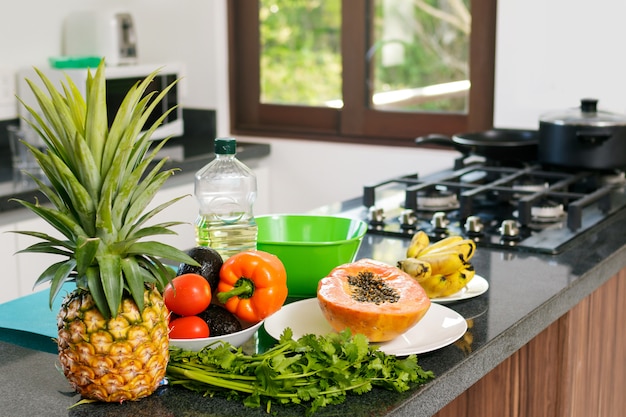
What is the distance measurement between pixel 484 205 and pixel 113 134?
1333 millimetres

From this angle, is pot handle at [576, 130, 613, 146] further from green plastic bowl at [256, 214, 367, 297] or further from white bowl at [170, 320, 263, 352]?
white bowl at [170, 320, 263, 352]

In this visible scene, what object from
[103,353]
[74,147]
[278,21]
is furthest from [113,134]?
[278,21]

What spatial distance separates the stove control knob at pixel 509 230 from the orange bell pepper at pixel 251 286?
2.45 ft

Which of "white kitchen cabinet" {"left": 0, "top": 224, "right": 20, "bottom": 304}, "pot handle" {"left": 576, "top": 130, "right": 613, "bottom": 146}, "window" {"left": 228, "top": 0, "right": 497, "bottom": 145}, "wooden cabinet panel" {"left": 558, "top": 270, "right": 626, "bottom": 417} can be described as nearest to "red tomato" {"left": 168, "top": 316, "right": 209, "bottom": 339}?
"wooden cabinet panel" {"left": 558, "top": 270, "right": 626, "bottom": 417}

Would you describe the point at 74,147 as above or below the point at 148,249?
above

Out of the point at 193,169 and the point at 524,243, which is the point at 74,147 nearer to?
the point at 524,243

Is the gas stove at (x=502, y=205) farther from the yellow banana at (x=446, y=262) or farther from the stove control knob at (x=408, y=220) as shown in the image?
the yellow banana at (x=446, y=262)

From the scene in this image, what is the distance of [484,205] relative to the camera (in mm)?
2164

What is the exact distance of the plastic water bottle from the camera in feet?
4.73

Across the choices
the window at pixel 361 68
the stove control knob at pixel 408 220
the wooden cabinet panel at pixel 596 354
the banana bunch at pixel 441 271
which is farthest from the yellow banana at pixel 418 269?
the window at pixel 361 68

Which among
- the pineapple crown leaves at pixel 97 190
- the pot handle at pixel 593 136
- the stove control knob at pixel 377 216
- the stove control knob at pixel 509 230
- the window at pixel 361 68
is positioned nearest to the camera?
the pineapple crown leaves at pixel 97 190

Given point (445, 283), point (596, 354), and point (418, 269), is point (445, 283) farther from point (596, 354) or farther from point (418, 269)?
point (596, 354)

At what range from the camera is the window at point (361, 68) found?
124 inches

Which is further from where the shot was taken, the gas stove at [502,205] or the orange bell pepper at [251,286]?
the gas stove at [502,205]
